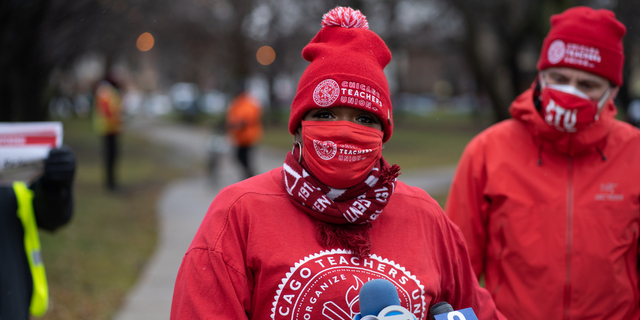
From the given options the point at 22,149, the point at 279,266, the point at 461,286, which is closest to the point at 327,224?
the point at 279,266

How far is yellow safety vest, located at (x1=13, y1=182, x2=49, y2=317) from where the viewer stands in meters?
2.81

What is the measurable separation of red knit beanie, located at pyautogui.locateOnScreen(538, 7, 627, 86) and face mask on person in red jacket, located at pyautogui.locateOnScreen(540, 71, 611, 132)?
123mm

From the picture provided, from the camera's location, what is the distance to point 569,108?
2.71 meters

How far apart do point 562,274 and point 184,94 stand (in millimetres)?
52283

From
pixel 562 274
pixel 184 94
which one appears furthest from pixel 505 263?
pixel 184 94

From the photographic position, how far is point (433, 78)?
79.3 meters

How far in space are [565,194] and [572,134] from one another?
29cm

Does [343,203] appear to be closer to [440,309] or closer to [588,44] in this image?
[440,309]

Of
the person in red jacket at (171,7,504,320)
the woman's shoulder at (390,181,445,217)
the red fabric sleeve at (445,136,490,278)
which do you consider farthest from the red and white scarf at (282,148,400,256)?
the red fabric sleeve at (445,136,490,278)

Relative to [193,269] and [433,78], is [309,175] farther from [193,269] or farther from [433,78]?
[433,78]

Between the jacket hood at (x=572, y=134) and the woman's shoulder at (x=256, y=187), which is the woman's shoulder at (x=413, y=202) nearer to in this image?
the woman's shoulder at (x=256, y=187)

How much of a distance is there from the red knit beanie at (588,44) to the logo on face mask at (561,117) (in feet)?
0.75

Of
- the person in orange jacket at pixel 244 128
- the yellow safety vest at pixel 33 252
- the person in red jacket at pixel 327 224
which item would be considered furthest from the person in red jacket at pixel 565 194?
the person in orange jacket at pixel 244 128

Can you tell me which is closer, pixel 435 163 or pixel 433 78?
pixel 435 163
